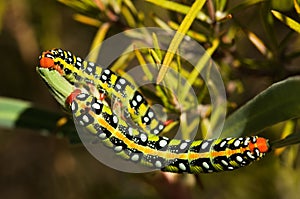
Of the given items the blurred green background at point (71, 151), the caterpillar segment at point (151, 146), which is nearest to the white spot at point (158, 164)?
the caterpillar segment at point (151, 146)

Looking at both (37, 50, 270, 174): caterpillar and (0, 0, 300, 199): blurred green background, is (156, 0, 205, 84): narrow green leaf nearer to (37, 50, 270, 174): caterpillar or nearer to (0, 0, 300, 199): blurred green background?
(37, 50, 270, 174): caterpillar

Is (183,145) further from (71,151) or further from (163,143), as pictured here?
(71,151)

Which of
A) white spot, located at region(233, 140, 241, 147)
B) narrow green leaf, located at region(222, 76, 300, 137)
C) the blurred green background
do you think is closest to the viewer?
white spot, located at region(233, 140, 241, 147)

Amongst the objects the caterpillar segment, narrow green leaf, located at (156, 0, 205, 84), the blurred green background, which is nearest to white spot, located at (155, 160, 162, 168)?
the caterpillar segment

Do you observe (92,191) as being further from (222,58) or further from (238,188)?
(222,58)

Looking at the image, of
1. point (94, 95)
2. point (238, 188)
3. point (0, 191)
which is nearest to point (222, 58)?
point (94, 95)

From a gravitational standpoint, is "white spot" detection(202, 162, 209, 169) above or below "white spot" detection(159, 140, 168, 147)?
above

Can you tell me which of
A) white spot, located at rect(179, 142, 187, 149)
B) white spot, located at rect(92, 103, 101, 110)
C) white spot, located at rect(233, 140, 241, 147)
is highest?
white spot, located at rect(233, 140, 241, 147)

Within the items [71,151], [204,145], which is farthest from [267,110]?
[71,151]

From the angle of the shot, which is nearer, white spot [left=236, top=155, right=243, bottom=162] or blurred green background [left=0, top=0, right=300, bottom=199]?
white spot [left=236, top=155, right=243, bottom=162]
